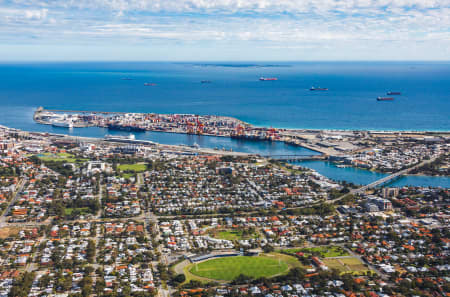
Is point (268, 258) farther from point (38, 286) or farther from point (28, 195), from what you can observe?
point (28, 195)

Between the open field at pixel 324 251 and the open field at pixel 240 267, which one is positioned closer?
the open field at pixel 240 267

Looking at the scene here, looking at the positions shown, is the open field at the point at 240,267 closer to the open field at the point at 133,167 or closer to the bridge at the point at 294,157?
the open field at the point at 133,167

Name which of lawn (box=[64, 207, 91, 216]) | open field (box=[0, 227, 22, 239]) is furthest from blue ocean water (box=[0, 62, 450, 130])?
open field (box=[0, 227, 22, 239])

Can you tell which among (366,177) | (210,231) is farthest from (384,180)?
(210,231)

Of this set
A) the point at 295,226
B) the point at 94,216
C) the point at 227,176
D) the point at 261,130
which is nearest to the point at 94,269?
the point at 94,216

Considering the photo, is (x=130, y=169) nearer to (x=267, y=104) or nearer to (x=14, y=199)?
(x=14, y=199)

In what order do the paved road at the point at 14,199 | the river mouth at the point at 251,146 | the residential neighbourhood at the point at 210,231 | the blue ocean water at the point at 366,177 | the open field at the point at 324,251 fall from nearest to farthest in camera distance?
1. the residential neighbourhood at the point at 210,231
2. the open field at the point at 324,251
3. the paved road at the point at 14,199
4. the blue ocean water at the point at 366,177
5. the river mouth at the point at 251,146

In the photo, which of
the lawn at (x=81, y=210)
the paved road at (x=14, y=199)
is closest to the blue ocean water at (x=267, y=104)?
the paved road at (x=14, y=199)

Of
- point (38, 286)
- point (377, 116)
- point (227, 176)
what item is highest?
point (377, 116)
